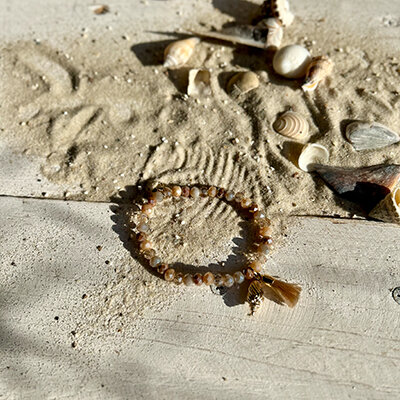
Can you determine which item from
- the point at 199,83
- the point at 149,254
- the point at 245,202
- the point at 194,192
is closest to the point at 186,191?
the point at 194,192

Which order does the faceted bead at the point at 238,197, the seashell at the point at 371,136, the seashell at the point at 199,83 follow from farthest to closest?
the seashell at the point at 199,83
the seashell at the point at 371,136
the faceted bead at the point at 238,197

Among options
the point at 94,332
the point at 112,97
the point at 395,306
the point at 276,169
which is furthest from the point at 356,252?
the point at 112,97

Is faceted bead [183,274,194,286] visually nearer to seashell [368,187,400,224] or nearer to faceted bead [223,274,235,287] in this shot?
faceted bead [223,274,235,287]

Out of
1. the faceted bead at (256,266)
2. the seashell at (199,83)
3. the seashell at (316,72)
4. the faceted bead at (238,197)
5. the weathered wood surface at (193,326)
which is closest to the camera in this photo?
the weathered wood surface at (193,326)

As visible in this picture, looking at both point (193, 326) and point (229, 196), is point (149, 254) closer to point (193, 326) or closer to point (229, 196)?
point (193, 326)

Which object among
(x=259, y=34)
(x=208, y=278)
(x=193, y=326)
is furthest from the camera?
(x=259, y=34)

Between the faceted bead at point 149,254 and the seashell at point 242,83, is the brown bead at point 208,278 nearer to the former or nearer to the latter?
the faceted bead at point 149,254

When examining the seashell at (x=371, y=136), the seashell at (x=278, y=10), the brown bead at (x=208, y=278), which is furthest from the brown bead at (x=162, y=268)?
the seashell at (x=278, y=10)
